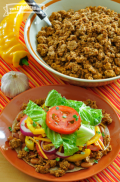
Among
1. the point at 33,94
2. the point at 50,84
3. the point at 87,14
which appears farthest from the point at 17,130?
the point at 87,14

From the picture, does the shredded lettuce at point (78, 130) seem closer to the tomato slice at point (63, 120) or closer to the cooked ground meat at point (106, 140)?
the tomato slice at point (63, 120)

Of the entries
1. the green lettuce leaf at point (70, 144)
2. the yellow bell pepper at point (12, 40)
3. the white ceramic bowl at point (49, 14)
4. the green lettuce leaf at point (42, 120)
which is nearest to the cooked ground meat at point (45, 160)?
the green lettuce leaf at point (70, 144)

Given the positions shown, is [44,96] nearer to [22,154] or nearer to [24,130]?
[24,130]

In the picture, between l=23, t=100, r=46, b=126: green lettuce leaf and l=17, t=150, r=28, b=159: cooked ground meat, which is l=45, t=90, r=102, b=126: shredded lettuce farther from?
l=17, t=150, r=28, b=159: cooked ground meat

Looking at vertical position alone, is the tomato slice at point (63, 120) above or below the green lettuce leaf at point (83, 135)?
above

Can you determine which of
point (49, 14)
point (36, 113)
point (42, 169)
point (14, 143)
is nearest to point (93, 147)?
point (42, 169)
